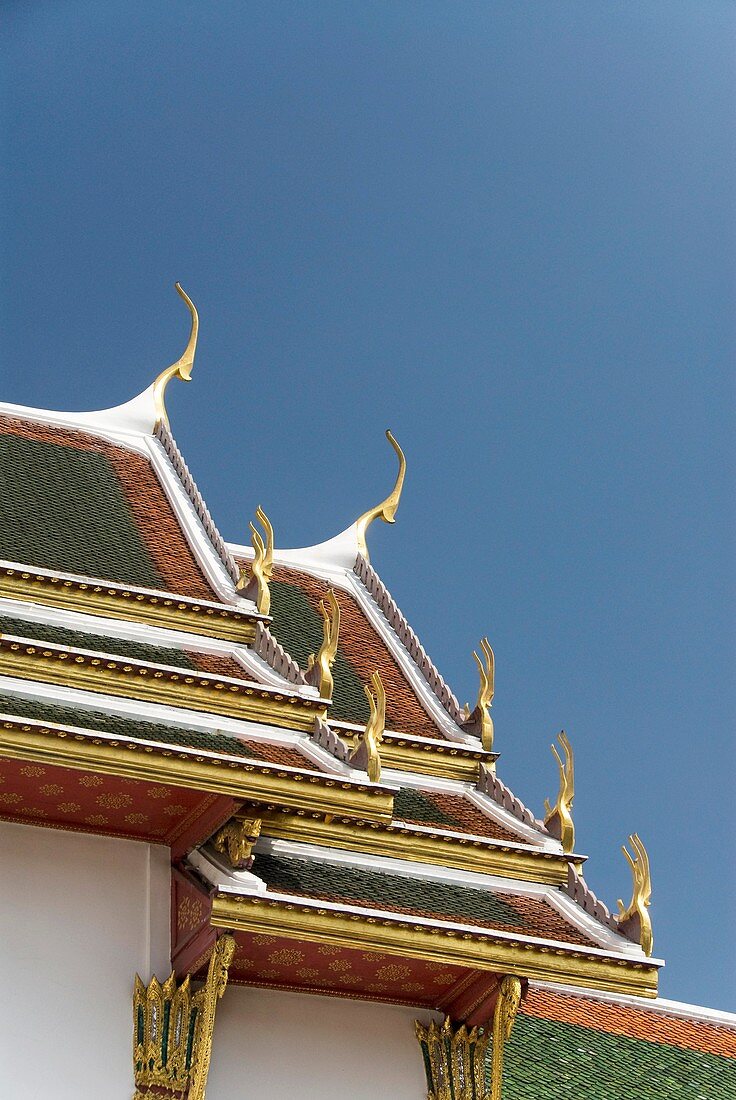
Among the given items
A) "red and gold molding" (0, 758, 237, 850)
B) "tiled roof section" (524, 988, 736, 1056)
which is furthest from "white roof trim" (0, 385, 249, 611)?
"tiled roof section" (524, 988, 736, 1056)

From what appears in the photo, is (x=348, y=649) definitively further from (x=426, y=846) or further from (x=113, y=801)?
(x=113, y=801)

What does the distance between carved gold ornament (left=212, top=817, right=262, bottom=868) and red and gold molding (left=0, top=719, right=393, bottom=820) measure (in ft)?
0.55

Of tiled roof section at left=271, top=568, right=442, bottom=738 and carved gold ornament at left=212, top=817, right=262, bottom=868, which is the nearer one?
carved gold ornament at left=212, top=817, right=262, bottom=868

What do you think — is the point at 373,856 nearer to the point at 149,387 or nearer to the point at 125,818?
the point at 125,818

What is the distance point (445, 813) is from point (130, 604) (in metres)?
2.73

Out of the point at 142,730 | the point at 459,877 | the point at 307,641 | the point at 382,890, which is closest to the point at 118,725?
the point at 142,730

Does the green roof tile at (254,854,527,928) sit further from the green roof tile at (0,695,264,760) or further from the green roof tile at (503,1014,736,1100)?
the green roof tile at (503,1014,736,1100)

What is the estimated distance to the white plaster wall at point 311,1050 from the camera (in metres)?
10.3

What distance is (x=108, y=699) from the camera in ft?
34.4

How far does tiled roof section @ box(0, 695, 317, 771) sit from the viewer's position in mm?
9930

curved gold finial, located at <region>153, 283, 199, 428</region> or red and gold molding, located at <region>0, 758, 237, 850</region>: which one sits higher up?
curved gold finial, located at <region>153, 283, 199, 428</region>

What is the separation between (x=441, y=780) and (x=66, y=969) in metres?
4.14

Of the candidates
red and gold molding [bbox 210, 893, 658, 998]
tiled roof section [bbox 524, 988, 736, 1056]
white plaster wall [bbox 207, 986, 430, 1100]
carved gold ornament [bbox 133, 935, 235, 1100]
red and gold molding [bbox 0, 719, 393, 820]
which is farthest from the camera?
tiled roof section [bbox 524, 988, 736, 1056]

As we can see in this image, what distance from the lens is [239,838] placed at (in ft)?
33.1
